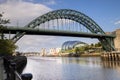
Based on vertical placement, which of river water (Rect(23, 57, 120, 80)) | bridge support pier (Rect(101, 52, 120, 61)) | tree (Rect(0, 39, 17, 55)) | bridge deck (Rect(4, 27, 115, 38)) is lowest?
river water (Rect(23, 57, 120, 80))

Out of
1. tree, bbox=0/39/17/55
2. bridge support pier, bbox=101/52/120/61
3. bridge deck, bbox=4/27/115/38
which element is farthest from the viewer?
bridge support pier, bbox=101/52/120/61

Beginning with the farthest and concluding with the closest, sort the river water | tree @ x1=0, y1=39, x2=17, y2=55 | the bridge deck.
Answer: the bridge deck → tree @ x1=0, y1=39, x2=17, y2=55 → the river water

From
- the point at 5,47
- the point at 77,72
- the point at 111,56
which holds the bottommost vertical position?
the point at 77,72

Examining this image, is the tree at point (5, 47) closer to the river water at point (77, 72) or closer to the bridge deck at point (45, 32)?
the river water at point (77, 72)

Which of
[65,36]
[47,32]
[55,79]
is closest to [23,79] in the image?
[55,79]

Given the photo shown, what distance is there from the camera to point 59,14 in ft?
285

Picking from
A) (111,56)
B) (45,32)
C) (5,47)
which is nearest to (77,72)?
(5,47)

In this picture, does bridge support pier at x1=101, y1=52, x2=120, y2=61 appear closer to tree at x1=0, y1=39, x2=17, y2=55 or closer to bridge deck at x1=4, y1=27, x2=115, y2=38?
bridge deck at x1=4, y1=27, x2=115, y2=38

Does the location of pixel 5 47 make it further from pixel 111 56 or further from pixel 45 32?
pixel 111 56

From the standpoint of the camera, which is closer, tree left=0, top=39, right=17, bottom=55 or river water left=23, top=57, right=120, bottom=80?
river water left=23, top=57, right=120, bottom=80

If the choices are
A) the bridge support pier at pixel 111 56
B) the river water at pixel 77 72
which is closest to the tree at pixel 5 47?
the river water at pixel 77 72

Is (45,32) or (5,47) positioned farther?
(45,32)

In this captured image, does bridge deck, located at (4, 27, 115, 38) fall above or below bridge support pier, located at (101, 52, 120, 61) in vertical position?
above

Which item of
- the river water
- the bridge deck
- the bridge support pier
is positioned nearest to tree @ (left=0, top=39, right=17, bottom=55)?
the river water
